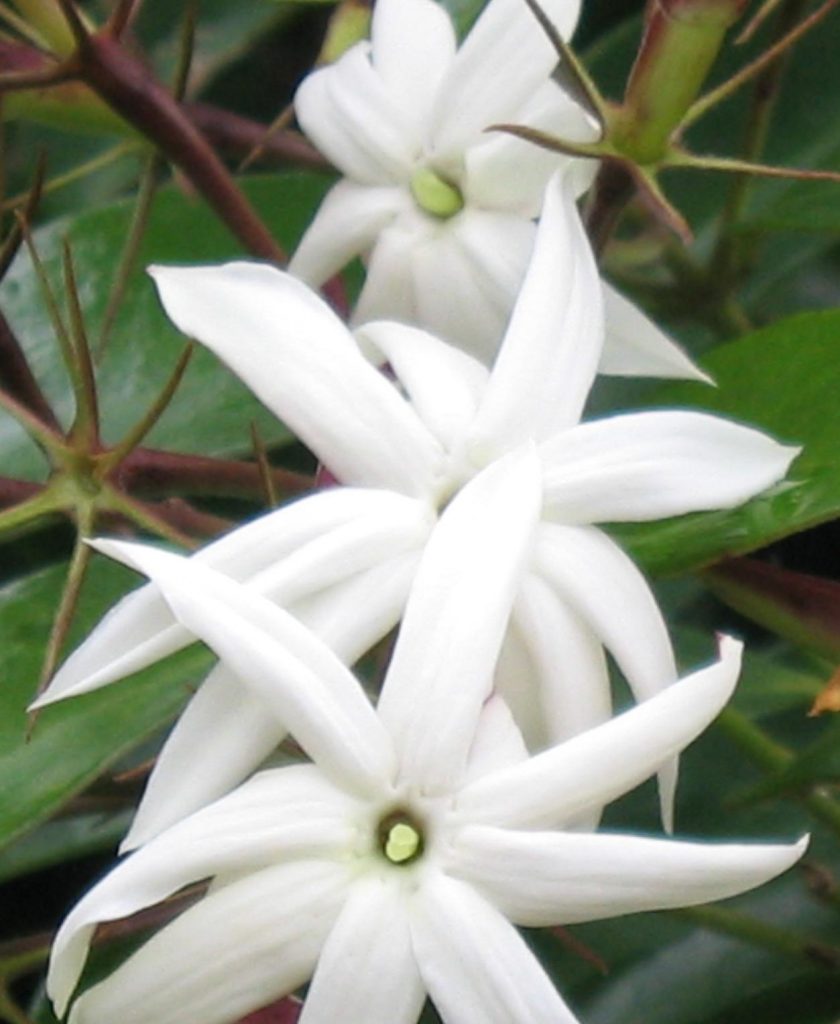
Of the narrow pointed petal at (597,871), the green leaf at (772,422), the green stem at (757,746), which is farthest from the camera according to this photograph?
the green stem at (757,746)

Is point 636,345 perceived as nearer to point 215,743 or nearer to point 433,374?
point 433,374

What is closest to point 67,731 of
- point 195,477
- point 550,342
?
point 195,477

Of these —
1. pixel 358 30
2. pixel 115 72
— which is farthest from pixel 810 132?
pixel 115 72

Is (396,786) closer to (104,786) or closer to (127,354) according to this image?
(104,786)

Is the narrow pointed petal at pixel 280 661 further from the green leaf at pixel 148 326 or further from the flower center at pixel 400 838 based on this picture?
the green leaf at pixel 148 326

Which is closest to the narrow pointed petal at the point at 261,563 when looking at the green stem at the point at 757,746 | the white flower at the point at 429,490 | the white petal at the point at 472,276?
the white flower at the point at 429,490
